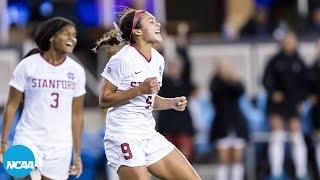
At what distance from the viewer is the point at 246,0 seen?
20688 millimetres

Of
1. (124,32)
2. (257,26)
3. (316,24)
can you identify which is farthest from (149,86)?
(257,26)

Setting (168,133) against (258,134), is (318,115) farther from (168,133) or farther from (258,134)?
(168,133)

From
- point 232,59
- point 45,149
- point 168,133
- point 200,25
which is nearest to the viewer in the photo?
point 45,149

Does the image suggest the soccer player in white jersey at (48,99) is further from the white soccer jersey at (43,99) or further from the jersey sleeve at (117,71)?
the jersey sleeve at (117,71)

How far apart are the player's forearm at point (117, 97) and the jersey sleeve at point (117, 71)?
0.13 meters

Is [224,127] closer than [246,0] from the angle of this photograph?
Yes

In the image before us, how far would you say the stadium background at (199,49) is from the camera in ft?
53.1

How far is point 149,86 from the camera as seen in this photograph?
27.7 feet

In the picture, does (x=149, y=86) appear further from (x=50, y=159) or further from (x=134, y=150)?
(x=50, y=159)

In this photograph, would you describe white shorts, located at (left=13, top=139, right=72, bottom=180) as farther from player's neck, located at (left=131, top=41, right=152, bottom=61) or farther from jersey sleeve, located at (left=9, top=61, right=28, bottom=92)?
player's neck, located at (left=131, top=41, right=152, bottom=61)

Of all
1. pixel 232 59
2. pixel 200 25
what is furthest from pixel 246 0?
pixel 232 59

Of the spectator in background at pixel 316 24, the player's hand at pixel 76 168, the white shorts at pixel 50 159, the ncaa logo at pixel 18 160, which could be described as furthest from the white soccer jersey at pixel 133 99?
the spectator in background at pixel 316 24

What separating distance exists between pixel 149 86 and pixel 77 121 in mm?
1551

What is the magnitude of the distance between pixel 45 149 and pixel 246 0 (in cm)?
1171
